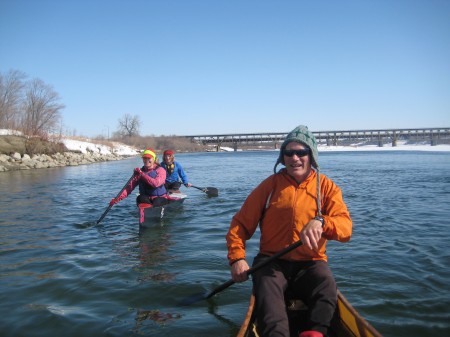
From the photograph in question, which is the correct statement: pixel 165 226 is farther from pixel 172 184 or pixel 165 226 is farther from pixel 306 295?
pixel 306 295

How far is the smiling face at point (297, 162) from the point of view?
340 centimetres

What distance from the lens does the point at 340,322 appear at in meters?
3.06

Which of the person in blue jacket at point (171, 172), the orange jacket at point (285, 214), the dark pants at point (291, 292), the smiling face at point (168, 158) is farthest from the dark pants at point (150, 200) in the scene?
the dark pants at point (291, 292)

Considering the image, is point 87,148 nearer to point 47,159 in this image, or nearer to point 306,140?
point 47,159

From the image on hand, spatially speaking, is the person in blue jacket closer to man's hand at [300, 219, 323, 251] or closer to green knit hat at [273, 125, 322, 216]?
green knit hat at [273, 125, 322, 216]

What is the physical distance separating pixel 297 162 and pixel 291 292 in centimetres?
130

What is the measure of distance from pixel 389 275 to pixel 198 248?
135 inches

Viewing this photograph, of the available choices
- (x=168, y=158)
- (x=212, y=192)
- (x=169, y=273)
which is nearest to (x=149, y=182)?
(x=168, y=158)

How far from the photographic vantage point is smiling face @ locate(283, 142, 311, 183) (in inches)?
Result: 134

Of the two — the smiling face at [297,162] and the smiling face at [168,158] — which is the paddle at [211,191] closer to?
the smiling face at [168,158]

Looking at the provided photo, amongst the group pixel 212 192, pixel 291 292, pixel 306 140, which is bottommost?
pixel 212 192

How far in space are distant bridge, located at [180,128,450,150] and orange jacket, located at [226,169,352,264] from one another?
3933 inches

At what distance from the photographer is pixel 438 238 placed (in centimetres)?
705

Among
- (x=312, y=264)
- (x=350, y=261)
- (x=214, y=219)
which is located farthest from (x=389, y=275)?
(x=214, y=219)
